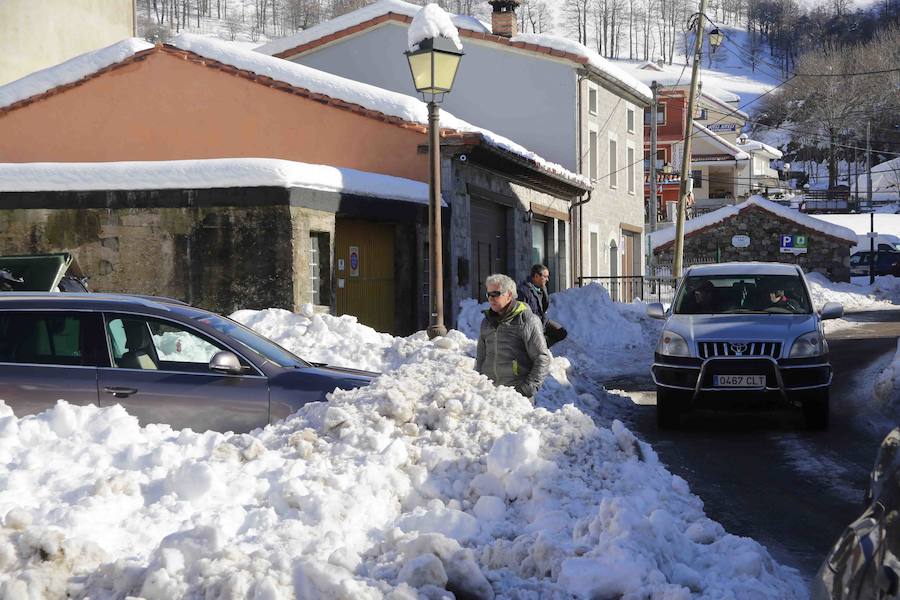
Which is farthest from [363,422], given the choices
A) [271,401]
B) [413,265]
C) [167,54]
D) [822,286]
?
[822,286]

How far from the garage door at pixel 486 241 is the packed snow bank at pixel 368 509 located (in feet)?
49.6

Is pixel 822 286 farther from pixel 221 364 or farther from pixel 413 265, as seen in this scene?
pixel 221 364

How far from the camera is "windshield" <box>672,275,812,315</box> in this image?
1175 cm

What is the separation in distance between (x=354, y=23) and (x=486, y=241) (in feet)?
28.2

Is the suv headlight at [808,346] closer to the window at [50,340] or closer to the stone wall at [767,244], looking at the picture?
the window at [50,340]

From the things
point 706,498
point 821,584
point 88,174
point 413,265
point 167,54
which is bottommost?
point 706,498

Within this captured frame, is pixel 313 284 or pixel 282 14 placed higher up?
pixel 282 14

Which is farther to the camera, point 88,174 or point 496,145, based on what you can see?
point 496,145

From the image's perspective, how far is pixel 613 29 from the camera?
149 metres

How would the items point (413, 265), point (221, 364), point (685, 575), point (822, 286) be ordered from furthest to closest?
point (822, 286) < point (413, 265) < point (221, 364) < point (685, 575)

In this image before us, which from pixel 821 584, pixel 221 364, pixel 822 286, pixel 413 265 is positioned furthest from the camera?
pixel 822 286

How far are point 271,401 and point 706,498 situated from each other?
10.2ft

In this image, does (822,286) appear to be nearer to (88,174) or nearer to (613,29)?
(88,174)

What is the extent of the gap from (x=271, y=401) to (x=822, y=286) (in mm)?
34854
